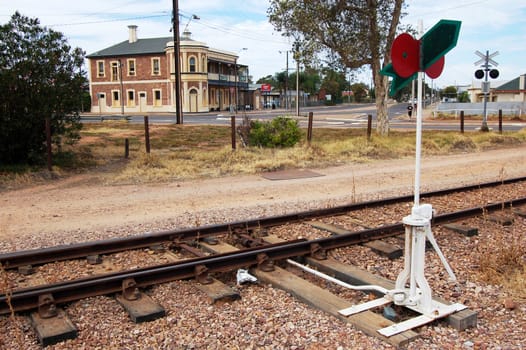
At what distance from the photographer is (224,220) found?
8406 millimetres

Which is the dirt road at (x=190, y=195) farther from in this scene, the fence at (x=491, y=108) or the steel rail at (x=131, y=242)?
the fence at (x=491, y=108)

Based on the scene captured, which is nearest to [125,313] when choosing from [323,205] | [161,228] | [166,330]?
[166,330]

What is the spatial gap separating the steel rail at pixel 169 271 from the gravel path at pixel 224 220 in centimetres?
11

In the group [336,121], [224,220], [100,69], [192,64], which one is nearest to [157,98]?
[192,64]

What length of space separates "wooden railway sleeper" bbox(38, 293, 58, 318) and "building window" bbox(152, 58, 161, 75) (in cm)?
6643

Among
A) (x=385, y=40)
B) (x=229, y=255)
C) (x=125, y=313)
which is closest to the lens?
(x=125, y=313)

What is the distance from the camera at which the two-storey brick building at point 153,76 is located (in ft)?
218

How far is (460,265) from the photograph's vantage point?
19.6 feet

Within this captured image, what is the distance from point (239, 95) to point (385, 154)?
66944mm

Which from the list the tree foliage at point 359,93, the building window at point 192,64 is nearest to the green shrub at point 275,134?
the building window at point 192,64

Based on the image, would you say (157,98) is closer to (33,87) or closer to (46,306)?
(33,87)

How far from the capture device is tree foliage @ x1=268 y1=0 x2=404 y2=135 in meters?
21.5

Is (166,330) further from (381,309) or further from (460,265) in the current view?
(460,265)

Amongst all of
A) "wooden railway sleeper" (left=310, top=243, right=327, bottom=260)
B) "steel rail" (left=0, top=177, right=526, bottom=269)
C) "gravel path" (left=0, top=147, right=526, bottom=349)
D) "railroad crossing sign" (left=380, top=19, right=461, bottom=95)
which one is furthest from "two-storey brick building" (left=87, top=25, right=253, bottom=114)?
"railroad crossing sign" (left=380, top=19, right=461, bottom=95)
